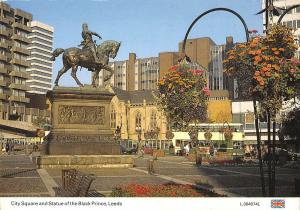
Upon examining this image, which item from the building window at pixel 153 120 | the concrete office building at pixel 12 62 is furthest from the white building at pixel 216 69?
the concrete office building at pixel 12 62

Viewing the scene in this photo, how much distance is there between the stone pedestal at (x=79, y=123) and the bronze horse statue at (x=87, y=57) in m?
1.70

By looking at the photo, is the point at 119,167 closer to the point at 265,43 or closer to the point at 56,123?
the point at 56,123

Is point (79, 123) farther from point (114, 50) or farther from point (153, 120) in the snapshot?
point (153, 120)

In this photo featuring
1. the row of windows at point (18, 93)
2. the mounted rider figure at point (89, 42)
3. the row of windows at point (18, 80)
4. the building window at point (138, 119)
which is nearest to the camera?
the mounted rider figure at point (89, 42)

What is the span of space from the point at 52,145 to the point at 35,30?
182 metres

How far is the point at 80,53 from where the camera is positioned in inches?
1011

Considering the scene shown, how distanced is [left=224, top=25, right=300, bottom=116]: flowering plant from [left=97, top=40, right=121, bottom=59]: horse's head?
16457mm

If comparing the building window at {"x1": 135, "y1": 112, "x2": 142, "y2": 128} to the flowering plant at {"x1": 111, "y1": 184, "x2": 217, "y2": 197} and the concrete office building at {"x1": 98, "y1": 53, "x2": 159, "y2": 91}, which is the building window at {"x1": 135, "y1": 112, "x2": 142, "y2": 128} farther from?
the flowering plant at {"x1": 111, "y1": 184, "x2": 217, "y2": 197}

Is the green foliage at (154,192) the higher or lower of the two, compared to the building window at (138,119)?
lower

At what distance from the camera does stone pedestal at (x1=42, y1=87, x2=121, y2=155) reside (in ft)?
77.9

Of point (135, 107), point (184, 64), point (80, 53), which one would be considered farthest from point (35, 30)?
point (184, 64)

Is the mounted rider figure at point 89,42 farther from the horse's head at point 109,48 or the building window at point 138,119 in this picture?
the building window at point 138,119

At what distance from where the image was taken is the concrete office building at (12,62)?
293ft

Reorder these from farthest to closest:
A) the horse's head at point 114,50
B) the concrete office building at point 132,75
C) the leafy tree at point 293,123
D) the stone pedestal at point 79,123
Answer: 1. the concrete office building at point 132,75
2. the leafy tree at point 293,123
3. the horse's head at point 114,50
4. the stone pedestal at point 79,123
